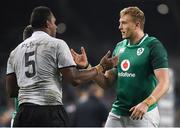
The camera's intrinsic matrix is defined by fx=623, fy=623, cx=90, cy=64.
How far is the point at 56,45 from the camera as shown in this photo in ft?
18.5

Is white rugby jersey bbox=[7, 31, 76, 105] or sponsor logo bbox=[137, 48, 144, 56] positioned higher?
sponsor logo bbox=[137, 48, 144, 56]

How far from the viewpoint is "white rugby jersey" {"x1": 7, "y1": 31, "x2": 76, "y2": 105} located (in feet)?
18.4

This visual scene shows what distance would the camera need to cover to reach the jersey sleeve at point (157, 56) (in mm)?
6008

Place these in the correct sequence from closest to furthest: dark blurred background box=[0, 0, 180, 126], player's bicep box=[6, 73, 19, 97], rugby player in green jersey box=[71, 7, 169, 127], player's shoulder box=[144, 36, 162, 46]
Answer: player's bicep box=[6, 73, 19, 97], rugby player in green jersey box=[71, 7, 169, 127], player's shoulder box=[144, 36, 162, 46], dark blurred background box=[0, 0, 180, 126]

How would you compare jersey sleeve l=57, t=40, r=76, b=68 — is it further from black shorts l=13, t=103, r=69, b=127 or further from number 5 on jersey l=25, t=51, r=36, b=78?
black shorts l=13, t=103, r=69, b=127

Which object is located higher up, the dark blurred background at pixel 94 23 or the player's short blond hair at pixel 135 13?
the dark blurred background at pixel 94 23

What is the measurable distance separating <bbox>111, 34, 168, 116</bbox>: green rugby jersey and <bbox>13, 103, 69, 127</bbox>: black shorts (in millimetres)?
841

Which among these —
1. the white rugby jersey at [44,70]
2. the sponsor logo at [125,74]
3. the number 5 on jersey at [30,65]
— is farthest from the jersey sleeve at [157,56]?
the number 5 on jersey at [30,65]

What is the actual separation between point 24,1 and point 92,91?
7.46 m

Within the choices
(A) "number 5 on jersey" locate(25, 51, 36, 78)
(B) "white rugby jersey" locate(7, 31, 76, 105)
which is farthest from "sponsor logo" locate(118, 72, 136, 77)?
(A) "number 5 on jersey" locate(25, 51, 36, 78)

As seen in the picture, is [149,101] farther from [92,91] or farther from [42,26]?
[92,91]

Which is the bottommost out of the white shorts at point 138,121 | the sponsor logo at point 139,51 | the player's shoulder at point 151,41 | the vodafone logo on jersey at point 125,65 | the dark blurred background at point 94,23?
the white shorts at point 138,121

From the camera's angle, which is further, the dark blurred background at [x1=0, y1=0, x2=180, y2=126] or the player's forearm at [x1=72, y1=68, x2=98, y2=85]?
the dark blurred background at [x1=0, y1=0, x2=180, y2=126]

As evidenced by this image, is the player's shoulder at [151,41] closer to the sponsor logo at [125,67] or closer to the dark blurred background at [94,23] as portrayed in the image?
the sponsor logo at [125,67]
